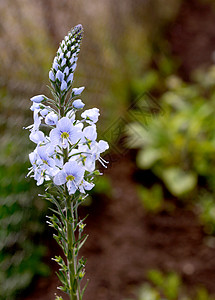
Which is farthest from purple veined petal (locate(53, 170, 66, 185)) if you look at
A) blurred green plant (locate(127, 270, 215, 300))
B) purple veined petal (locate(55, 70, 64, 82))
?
blurred green plant (locate(127, 270, 215, 300))

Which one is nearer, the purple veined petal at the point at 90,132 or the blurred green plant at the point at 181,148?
the purple veined petal at the point at 90,132

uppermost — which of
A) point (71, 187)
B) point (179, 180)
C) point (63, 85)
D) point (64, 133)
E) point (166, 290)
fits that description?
point (179, 180)

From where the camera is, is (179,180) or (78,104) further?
(179,180)

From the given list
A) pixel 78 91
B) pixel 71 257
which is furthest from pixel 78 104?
pixel 71 257

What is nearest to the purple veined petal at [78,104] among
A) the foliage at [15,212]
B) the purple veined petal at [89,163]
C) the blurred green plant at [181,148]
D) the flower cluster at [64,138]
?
the flower cluster at [64,138]

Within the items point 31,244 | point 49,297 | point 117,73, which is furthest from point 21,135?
point 117,73

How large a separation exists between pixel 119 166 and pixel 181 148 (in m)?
0.61

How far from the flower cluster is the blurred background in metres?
1.32

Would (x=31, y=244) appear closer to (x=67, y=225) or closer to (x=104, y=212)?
(x=104, y=212)

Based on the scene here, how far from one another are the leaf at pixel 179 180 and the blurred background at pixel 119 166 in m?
0.01

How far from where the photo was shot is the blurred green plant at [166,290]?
2.48 m

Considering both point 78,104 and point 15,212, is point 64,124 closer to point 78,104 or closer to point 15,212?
point 78,104

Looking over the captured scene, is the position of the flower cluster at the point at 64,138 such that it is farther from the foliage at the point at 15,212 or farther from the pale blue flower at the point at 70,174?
the foliage at the point at 15,212

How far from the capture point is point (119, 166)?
3904 mm
